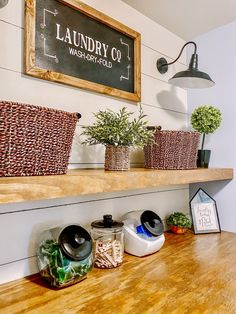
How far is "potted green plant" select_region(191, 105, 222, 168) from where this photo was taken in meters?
1.40

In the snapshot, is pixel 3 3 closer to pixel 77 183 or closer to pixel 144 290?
pixel 77 183

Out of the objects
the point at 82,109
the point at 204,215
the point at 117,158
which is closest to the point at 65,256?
the point at 117,158

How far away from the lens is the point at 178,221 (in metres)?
1.44

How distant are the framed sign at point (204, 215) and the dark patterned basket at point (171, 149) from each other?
1.30 ft

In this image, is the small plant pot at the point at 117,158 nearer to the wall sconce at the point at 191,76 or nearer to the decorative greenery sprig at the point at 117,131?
the decorative greenery sprig at the point at 117,131

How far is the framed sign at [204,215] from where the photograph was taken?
58.2 inches

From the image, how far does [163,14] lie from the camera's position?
1409mm

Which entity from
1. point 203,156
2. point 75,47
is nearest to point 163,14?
point 75,47

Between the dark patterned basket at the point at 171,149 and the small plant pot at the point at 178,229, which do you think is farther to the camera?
the small plant pot at the point at 178,229

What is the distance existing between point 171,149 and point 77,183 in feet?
1.82

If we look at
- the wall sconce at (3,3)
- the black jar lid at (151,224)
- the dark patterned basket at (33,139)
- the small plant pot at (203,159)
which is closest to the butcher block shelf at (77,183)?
the dark patterned basket at (33,139)

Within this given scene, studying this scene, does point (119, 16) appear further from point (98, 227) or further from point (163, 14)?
point (98, 227)

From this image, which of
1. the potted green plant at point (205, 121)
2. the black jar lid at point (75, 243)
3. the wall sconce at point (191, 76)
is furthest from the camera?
the potted green plant at point (205, 121)

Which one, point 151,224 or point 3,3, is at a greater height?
point 3,3
